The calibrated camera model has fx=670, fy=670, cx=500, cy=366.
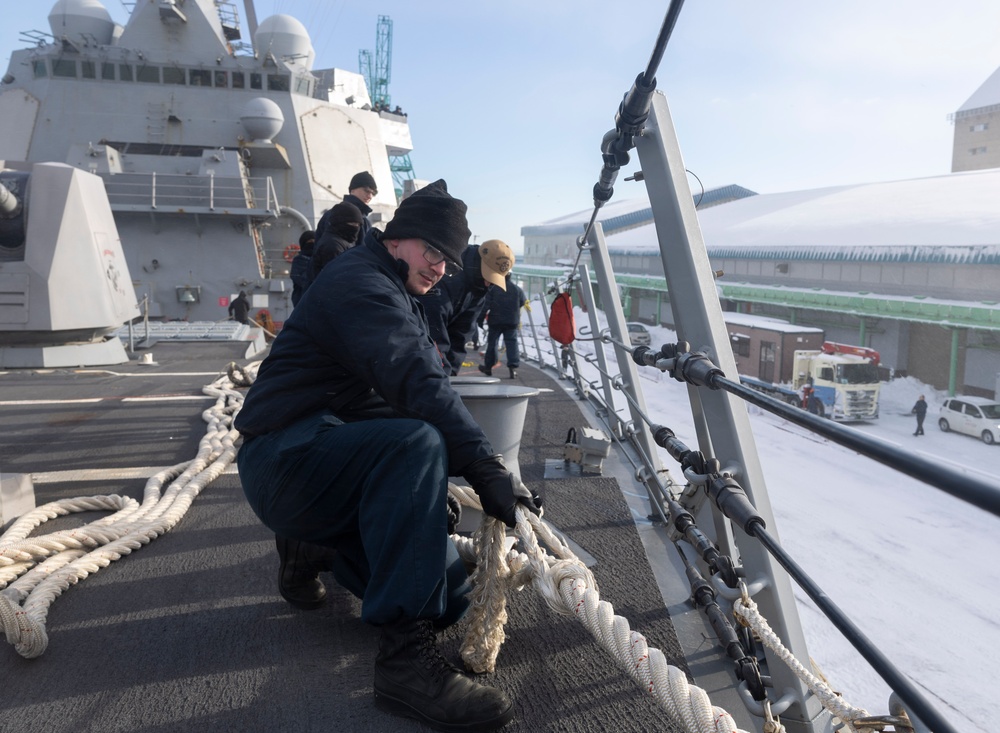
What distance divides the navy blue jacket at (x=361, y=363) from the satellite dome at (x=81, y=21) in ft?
43.4

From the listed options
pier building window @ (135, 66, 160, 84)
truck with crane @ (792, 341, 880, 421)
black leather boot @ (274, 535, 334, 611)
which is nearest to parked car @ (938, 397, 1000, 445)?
truck with crane @ (792, 341, 880, 421)

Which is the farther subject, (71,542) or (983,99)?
(983,99)

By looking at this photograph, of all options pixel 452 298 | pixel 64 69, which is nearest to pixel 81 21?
pixel 64 69

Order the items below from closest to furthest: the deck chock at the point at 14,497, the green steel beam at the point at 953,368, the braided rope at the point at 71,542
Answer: the braided rope at the point at 71,542, the deck chock at the point at 14,497, the green steel beam at the point at 953,368

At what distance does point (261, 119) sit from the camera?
37.0ft

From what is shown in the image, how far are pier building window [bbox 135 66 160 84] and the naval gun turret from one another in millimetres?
7238

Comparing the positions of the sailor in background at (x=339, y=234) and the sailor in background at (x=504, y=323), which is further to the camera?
the sailor in background at (x=504, y=323)

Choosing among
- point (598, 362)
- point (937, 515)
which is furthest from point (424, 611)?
point (937, 515)

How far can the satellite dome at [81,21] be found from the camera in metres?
11.6

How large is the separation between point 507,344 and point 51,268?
12.7 feet

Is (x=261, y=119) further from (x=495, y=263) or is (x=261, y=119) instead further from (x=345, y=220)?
(x=495, y=263)

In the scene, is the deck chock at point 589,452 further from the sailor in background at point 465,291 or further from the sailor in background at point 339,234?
the sailor in background at point 339,234

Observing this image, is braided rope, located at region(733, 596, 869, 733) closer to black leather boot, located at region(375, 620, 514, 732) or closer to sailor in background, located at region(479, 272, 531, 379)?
black leather boot, located at region(375, 620, 514, 732)

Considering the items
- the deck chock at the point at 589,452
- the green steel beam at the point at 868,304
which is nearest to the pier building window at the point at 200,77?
the green steel beam at the point at 868,304
